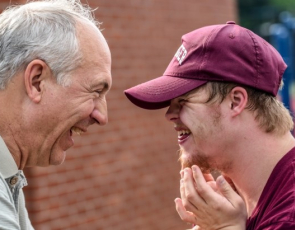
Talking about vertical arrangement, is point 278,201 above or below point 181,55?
below

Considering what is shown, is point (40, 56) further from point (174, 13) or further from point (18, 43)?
point (174, 13)

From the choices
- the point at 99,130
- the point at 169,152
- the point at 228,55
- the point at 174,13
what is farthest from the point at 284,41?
the point at 228,55

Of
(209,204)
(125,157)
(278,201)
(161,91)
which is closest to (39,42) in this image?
(161,91)

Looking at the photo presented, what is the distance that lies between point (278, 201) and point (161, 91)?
2.22 feet

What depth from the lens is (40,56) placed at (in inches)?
98.1

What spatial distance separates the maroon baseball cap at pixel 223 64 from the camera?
266 cm

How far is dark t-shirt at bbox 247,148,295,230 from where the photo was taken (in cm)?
236

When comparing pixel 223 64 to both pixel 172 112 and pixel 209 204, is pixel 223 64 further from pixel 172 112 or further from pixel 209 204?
pixel 209 204

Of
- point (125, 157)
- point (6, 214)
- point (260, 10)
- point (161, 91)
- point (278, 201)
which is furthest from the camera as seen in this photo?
point (260, 10)

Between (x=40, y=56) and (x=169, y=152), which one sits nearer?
(x=40, y=56)

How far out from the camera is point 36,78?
2.53 m

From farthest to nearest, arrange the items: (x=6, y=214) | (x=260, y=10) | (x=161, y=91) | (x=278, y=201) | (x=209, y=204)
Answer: (x=260, y=10), (x=161, y=91), (x=209, y=204), (x=278, y=201), (x=6, y=214)

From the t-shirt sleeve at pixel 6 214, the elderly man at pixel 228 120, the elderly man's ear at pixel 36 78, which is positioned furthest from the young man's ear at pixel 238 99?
the t-shirt sleeve at pixel 6 214

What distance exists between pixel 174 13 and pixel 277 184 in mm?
5147
